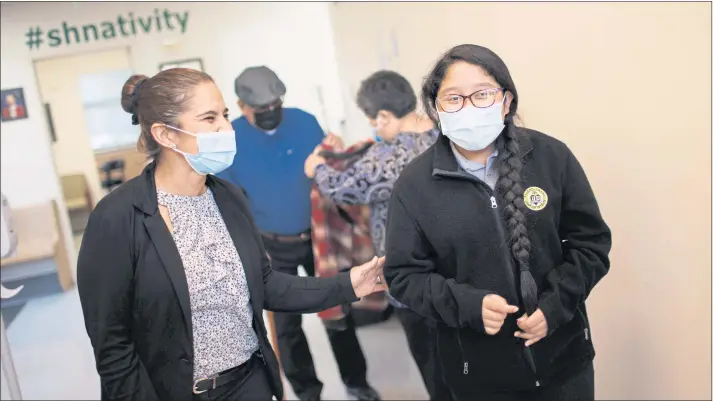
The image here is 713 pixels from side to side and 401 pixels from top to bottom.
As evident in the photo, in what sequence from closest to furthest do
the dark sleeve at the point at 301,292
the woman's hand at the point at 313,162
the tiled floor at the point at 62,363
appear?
the dark sleeve at the point at 301,292, the woman's hand at the point at 313,162, the tiled floor at the point at 62,363

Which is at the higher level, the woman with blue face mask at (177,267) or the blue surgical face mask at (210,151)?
the blue surgical face mask at (210,151)

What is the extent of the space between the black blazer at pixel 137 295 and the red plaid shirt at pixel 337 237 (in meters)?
1.01

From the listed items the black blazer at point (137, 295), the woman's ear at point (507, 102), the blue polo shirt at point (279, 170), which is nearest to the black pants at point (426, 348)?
the blue polo shirt at point (279, 170)

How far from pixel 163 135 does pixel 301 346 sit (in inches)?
62.1

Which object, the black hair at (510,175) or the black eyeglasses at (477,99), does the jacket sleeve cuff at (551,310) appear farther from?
the black eyeglasses at (477,99)

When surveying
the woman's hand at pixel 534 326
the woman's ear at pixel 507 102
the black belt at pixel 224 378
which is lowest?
the black belt at pixel 224 378

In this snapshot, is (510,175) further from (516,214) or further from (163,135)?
(163,135)

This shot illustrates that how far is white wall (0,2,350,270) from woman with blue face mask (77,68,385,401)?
1.09 metres

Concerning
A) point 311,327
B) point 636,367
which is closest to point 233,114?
point 311,327

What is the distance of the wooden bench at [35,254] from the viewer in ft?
8.95

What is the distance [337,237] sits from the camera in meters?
2.59

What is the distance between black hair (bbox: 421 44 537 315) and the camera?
4.65 ft

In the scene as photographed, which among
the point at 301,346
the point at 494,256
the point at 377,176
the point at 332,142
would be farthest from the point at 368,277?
the point at 301,346

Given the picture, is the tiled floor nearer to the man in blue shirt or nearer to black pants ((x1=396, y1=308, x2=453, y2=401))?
the man in blue shirt
